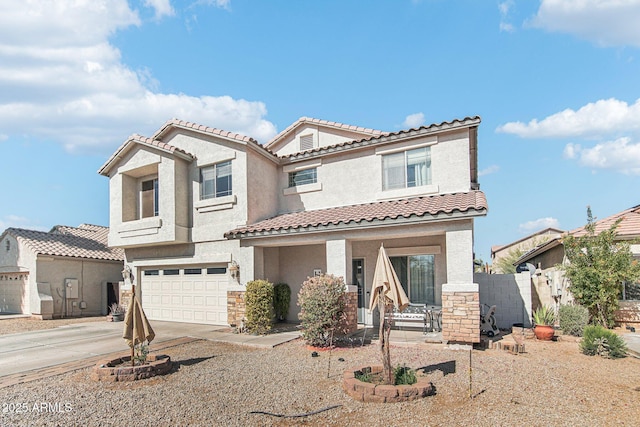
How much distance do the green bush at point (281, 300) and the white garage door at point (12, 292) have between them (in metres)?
14.2

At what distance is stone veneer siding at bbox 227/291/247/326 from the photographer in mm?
13500

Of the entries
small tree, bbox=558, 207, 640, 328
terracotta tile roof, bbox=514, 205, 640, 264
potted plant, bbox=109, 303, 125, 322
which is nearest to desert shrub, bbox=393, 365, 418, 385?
small tree, bbox=558, 207, 640, 328

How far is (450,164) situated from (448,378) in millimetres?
7719

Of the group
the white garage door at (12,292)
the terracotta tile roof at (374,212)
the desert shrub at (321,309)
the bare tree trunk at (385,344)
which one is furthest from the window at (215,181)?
the white garage door at (12,292)

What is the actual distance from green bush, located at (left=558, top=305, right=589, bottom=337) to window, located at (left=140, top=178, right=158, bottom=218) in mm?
16235

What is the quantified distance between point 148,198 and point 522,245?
3854cm

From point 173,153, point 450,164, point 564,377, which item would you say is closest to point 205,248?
point 173,153

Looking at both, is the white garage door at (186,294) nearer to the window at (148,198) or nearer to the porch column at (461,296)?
the window at (148,198)

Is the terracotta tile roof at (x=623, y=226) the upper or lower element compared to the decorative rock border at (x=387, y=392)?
upper

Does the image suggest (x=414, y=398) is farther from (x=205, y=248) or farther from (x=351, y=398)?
(x=205, y=248)

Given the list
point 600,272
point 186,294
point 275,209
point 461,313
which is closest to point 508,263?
point 600,272

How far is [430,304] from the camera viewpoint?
43.3 feet

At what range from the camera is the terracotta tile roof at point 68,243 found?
19.7 meters

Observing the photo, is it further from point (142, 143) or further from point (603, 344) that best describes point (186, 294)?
point (603, 344)
